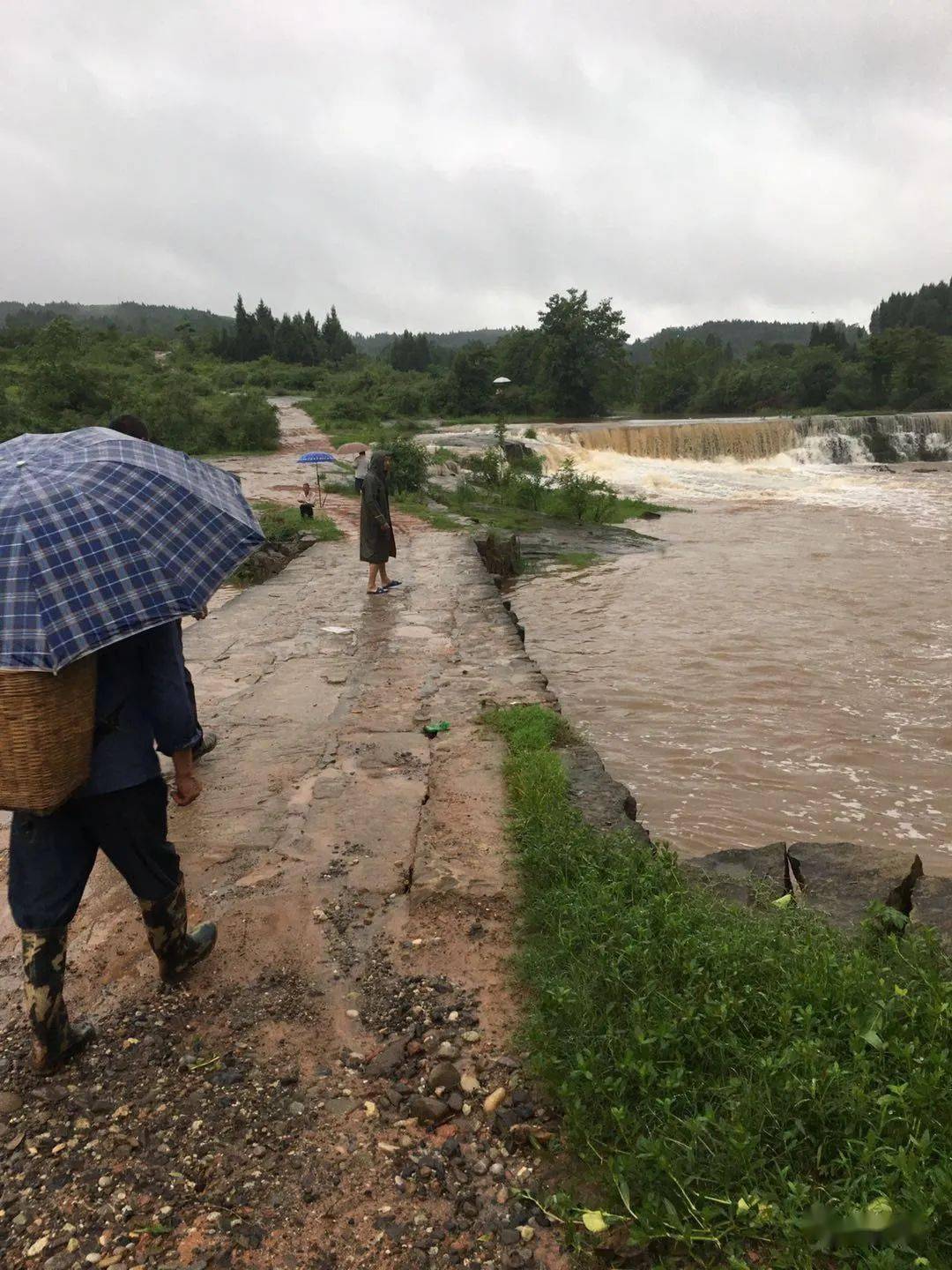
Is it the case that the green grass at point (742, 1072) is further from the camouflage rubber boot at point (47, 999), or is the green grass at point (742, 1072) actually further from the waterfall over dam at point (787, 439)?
the waterfall over dam at point (787, 439)

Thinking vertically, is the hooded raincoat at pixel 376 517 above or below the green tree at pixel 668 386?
below

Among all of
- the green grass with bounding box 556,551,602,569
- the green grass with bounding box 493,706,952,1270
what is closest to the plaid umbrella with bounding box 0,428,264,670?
the green grass with bounding box 493,706,952,1270

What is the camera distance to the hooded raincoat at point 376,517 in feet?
26.3

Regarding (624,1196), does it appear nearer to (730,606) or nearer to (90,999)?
(90,999)

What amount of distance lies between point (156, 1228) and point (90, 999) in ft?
3.23

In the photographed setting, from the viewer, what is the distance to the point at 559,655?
335 inches

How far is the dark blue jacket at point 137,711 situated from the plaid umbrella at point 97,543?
9.4 inches

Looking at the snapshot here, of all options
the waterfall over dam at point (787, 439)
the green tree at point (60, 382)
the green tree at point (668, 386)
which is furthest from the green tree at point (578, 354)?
the green tree at point (60, 382)

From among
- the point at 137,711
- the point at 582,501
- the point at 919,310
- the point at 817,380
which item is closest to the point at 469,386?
the point at 817,380

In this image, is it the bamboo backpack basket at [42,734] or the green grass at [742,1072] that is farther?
the bamboo backpack basket at [42,734]

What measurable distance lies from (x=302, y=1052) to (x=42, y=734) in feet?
3.84

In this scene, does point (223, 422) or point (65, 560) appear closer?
point (65, 560)

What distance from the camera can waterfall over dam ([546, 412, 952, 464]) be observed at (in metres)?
29.0

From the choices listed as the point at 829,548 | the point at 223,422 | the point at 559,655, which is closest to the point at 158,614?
the point at 559,655
